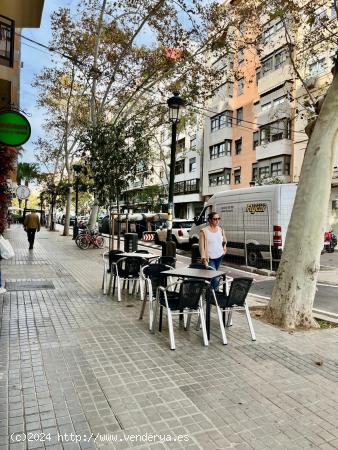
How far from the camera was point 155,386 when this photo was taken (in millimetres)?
3922

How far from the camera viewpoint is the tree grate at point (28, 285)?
8478mm

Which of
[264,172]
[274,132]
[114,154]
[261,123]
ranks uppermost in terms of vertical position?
[261,123]

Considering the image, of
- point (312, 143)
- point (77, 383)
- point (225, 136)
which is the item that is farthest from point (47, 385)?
point (225, 136)

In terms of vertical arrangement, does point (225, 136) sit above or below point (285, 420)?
above

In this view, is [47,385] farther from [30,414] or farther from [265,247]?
[265,247]

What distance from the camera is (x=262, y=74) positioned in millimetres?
33969

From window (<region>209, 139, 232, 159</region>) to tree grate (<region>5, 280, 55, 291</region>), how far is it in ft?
105

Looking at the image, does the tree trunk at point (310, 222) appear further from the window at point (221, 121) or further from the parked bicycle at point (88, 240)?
the window at point (221, 121)

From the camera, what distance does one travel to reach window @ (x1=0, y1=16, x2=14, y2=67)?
39.3 ft

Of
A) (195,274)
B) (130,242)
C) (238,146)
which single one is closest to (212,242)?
(195,274)

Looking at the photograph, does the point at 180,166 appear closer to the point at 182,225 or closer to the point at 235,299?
the point at 182,225

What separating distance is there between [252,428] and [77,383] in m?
1.72

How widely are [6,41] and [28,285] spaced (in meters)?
7.98

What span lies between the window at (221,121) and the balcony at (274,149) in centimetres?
547
